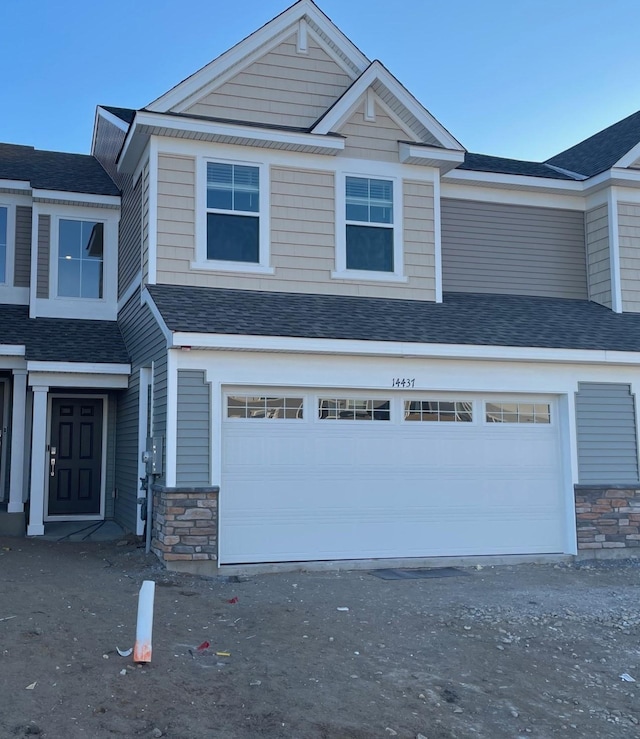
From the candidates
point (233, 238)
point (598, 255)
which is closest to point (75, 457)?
point (233, 238)

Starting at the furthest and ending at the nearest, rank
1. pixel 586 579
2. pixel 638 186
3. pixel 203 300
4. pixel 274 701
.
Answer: pixel 638 186 → pixel 203 300 → pixel 586 579 → pixel 274 701

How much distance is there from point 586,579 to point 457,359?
3.13 m

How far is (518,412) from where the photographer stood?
34.2ft

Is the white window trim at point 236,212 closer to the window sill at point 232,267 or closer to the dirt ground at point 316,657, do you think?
the window sill at point 232,267

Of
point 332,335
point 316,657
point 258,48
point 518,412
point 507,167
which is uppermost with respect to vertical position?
point 258,48

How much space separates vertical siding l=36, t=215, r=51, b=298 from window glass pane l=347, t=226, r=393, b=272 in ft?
17.4

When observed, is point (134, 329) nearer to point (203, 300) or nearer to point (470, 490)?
point (203, 300)

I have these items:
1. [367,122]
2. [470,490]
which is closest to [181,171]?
[367,122]

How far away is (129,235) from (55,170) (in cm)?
286

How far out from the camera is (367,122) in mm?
11141

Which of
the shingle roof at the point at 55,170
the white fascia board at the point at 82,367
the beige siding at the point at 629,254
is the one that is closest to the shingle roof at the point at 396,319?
the beige siding at the point at 629,254

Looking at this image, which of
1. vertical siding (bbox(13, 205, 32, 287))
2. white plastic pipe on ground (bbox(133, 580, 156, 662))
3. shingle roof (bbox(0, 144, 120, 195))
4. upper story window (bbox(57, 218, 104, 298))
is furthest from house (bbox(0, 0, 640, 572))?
white plastic pipe on ground (bbox(133, 580, 156, 662))

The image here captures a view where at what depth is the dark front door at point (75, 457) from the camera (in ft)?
41.6

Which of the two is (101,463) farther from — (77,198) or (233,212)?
(233,212)
